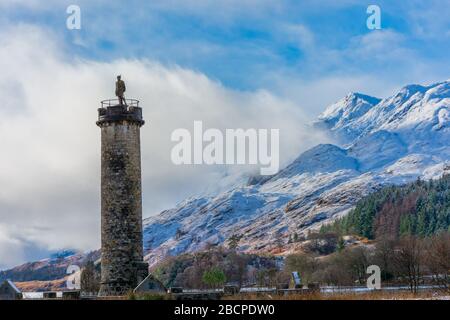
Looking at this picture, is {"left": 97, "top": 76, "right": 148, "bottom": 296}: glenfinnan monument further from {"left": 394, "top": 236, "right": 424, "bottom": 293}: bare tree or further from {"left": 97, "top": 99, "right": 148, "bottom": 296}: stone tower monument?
{"left": 394, "top": 236, "right": 424, "bottom": 293}: bare tree

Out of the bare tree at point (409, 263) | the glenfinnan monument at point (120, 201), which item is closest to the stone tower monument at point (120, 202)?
the glenfinnan monument at point (120, 201)

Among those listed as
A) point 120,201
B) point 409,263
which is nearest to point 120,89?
point 120,201

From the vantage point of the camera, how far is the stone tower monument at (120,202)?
46.4 meters

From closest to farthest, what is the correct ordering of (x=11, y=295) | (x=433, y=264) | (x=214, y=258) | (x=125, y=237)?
1. (x=11, y=295)
2. (x=125, y=237)
3. (x=433, y=264)
4. (x=214, y=258)

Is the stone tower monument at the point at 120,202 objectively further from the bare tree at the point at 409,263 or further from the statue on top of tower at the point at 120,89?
the bare tree at the point at 409,263

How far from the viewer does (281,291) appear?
136 feet

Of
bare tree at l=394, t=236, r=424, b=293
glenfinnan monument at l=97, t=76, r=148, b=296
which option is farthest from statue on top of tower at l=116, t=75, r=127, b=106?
bare tree at l=394, t=236, r=424, b=293

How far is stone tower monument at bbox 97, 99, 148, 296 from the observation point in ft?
152

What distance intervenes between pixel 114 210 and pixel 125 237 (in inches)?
71.6

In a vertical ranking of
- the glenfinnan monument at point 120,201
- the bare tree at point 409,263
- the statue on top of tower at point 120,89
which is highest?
the statue on top of tower at point 120,89

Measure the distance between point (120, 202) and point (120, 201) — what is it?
68 mm
